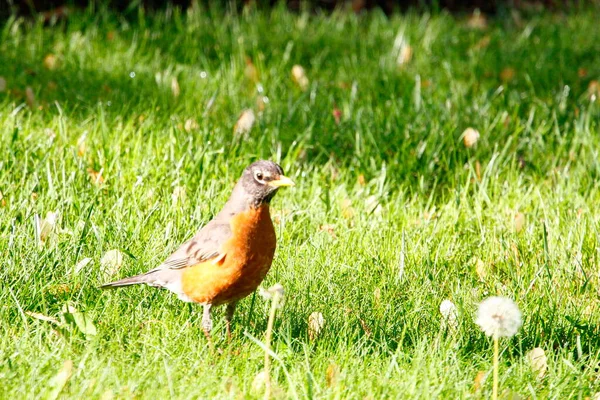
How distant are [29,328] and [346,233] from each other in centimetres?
152

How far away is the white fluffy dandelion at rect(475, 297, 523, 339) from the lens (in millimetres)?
2654

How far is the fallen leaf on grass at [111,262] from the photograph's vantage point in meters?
3.57

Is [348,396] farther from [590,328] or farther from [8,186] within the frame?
[8,186]

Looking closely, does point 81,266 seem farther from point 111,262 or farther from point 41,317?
point 41,317

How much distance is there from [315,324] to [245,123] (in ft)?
6.10

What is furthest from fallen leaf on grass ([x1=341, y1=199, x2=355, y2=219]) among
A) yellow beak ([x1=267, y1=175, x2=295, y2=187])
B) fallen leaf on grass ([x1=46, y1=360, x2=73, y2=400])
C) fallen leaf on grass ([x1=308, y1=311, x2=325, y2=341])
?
fallen leaf on grass ([x1=46, y1=360, x2=73, y2=400])

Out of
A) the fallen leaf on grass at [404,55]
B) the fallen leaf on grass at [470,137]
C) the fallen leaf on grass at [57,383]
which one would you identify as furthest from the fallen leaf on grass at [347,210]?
the fallen leaf on grass at [404,55]

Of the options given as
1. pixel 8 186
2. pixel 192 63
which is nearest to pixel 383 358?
pixel 8 186

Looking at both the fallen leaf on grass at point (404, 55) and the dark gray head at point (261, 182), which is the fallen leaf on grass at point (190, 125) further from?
the fallen leaf on grass at point (404, 55)

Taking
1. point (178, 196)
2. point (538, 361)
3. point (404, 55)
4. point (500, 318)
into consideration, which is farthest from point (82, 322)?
point (404, 55)

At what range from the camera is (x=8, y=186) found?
409 centimetres

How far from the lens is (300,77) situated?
19.2 ft

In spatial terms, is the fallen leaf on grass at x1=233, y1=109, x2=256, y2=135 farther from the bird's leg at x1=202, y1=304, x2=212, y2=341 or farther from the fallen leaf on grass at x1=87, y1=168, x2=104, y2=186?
the bird's leg at x1=202, y1=304, x2=212, y2=341

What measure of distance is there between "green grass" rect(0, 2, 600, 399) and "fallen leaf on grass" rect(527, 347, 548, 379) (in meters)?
0.03
